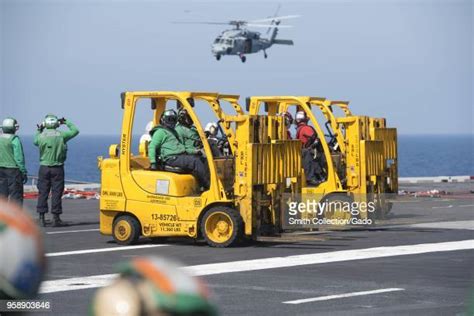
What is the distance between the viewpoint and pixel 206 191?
49.9ft

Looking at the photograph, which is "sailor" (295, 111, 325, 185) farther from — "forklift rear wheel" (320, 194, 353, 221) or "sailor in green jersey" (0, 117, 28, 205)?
"sailor in green jersey" (0, 117, 28, 205)

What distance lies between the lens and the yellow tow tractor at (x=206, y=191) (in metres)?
15.0

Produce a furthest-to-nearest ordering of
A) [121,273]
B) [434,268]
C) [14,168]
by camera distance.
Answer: [14,168] < [434,268] < [121,273]

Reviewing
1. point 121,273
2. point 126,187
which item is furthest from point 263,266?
point 121,273

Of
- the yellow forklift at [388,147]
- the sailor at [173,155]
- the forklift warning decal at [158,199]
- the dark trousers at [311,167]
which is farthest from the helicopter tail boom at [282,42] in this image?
the forklift warning decal at [158,199]

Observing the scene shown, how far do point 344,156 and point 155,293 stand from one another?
58.8 feet

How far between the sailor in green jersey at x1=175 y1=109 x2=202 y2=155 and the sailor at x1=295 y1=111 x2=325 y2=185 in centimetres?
381

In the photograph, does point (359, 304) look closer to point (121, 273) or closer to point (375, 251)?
point (375, 251)

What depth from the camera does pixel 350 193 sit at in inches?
754

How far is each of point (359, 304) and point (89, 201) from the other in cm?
1765

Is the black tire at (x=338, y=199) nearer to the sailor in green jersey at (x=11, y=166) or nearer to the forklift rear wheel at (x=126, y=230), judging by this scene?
the forklift rear wheel at (x=126, y=230)

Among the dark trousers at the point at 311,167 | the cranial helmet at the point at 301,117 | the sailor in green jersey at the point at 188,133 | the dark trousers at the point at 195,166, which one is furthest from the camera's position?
the cranial helmet at the point at 301,117

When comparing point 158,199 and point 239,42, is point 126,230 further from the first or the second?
point 239,42

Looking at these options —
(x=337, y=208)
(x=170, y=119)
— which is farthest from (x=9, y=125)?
(x=337, y=208)
